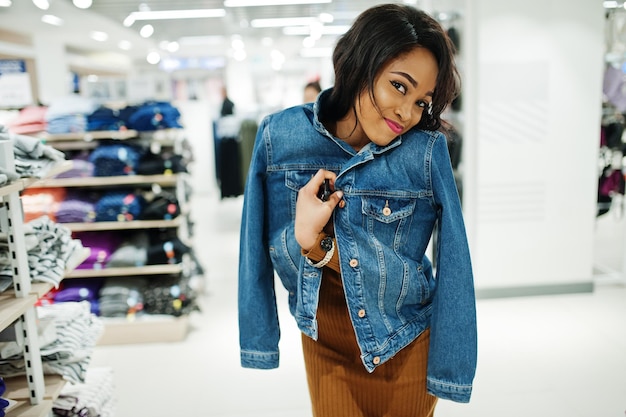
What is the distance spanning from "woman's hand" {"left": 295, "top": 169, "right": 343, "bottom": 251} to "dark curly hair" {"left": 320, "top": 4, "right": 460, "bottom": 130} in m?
0.23

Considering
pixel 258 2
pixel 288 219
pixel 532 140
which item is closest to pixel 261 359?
pixel 288 219

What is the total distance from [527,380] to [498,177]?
5.58 feet

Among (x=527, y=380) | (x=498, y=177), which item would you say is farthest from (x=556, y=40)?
(x=527, y=380)

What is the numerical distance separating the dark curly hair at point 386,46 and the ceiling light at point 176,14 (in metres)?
8.35

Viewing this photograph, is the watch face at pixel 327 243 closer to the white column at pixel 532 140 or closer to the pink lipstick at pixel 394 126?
the pink lipstick at pixel 394 126

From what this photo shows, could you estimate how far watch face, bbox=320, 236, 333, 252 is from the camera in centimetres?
125

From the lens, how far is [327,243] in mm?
1256

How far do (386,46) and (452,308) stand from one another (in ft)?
2.06

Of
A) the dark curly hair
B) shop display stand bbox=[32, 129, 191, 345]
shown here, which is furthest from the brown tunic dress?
shop display stand bbox=[32, 129, 191, 345]

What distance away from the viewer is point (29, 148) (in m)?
1.91

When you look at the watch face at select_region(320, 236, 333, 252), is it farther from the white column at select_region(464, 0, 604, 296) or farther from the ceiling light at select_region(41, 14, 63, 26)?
the ceiling light at select_region(41, 14, 63, 26)

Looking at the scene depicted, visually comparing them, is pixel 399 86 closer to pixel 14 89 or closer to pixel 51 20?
pixel 14 89

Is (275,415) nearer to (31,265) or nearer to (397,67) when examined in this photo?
(31,265)

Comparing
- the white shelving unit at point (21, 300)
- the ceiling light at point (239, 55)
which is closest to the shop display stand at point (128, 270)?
the white shelving unit at point (21, 300)
